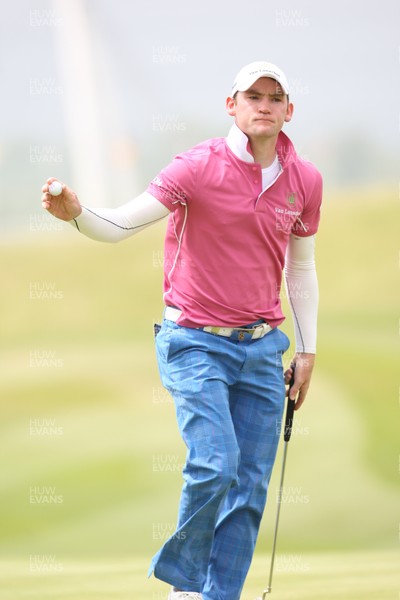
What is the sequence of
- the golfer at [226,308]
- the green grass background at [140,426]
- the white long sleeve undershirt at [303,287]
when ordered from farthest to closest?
the green grass background at [140,426], the white long sleeve undershirt at [303,287], the golfer at [226,308]

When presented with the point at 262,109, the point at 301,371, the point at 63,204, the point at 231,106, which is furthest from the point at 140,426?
the point at 63,204

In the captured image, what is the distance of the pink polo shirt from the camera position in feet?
11.4

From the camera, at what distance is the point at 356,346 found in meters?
7.50

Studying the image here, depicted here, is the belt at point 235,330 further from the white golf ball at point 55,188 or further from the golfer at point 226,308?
the white golf ball at point 55,188

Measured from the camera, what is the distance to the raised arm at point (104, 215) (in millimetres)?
3186

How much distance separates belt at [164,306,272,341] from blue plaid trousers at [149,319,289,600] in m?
0.02

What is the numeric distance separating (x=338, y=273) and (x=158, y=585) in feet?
11.9

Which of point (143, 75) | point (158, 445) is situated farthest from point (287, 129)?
point (158, 445)

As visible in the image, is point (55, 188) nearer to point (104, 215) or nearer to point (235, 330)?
point (104, 215)

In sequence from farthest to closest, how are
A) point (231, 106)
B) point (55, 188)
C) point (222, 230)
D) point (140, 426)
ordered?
point (140, 426)
point (231, 106)
point (222, 230)
point (55, 188)

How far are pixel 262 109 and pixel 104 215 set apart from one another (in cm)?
60

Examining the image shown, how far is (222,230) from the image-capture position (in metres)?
3.49

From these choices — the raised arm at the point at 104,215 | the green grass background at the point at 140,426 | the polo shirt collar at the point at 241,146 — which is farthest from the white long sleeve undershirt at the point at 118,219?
the green grass background at the point at 140,426

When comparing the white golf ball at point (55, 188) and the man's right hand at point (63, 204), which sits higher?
the white golf ball at point (55, 188)
